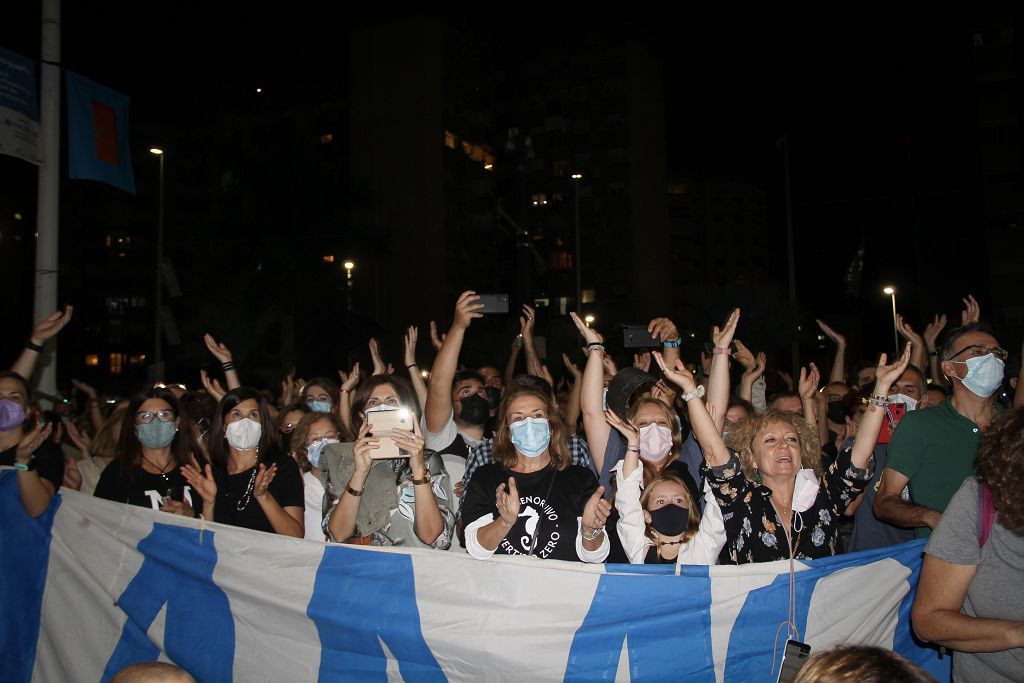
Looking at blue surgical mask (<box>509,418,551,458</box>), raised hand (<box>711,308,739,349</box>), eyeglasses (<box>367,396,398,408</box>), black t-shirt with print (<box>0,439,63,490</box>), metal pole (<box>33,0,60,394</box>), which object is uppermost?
metal pole (<box>33,0,60,394</box>)

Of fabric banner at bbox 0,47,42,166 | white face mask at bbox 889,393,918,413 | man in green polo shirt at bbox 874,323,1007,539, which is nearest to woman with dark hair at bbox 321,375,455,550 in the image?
man in green polo shirt at bbox 874,323,1007,539

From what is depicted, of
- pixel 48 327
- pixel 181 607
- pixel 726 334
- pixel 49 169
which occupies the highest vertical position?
pixel 49 169

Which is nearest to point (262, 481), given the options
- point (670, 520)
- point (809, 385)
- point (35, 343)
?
point (670, 520)

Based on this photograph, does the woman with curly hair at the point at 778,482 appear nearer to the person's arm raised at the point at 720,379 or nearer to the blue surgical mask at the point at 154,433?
the person's arm raised at the point at 720,379

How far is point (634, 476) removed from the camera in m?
3.60

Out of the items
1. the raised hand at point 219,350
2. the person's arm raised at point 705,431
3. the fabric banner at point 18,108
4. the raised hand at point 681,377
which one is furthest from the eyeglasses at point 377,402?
the fabric banner at point 18,108

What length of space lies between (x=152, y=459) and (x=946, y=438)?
15.4 feet

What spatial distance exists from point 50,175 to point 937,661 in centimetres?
934

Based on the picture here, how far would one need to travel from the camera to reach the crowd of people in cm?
261

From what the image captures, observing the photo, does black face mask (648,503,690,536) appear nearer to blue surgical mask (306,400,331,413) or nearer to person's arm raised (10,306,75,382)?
blue surgical mask (306,400,331,413)

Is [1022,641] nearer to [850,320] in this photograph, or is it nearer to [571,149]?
[571,149]

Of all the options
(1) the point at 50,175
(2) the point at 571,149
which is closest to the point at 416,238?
(2) the point at 571,149

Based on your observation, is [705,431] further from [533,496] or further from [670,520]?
[533,496]

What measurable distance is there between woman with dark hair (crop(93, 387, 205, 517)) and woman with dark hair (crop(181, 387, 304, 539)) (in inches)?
9.3
